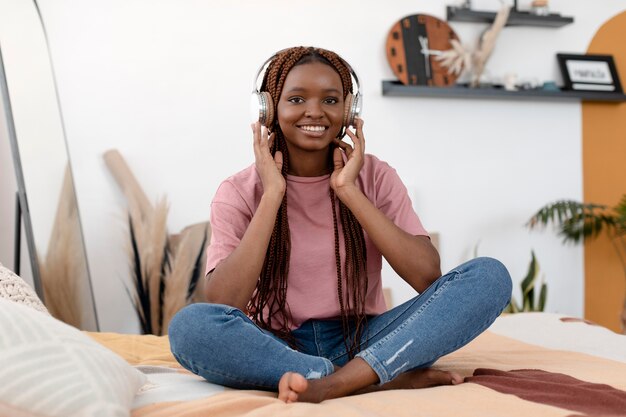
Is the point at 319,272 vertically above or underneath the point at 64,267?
above

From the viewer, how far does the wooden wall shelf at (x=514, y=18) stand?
11.6ft

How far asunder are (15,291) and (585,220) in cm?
280

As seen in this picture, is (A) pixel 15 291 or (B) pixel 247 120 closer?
(A) pixel 15 291

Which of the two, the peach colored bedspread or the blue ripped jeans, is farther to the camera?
the blue ripped jeans

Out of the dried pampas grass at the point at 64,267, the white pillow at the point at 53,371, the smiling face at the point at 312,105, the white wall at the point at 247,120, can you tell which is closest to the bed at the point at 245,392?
the white pillow at the point at 53,371

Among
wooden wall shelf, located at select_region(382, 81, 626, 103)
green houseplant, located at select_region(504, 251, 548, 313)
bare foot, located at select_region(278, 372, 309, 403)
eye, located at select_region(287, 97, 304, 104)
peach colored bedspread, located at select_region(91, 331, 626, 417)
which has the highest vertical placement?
eye, located at select_region(287, 97, 304, 104)

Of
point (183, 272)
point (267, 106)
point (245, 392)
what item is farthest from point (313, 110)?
point (183, 272)

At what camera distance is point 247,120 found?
3318 millimetres

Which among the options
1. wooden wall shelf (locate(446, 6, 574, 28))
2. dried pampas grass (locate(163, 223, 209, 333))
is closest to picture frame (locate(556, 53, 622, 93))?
wooden wall shelf (locate(446, 6, 574, 28))

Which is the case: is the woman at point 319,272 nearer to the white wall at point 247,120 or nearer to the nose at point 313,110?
the nose at point 313,110

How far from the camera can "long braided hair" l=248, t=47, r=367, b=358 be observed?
5.72 ft

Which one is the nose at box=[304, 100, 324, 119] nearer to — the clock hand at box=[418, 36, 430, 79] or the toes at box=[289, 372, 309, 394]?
the toes at box=[289, 372, 309, 394]

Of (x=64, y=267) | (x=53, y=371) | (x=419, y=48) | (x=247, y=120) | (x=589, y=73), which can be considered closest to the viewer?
(x=53, y=371)

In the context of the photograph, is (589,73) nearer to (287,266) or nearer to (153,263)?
(153,263)
